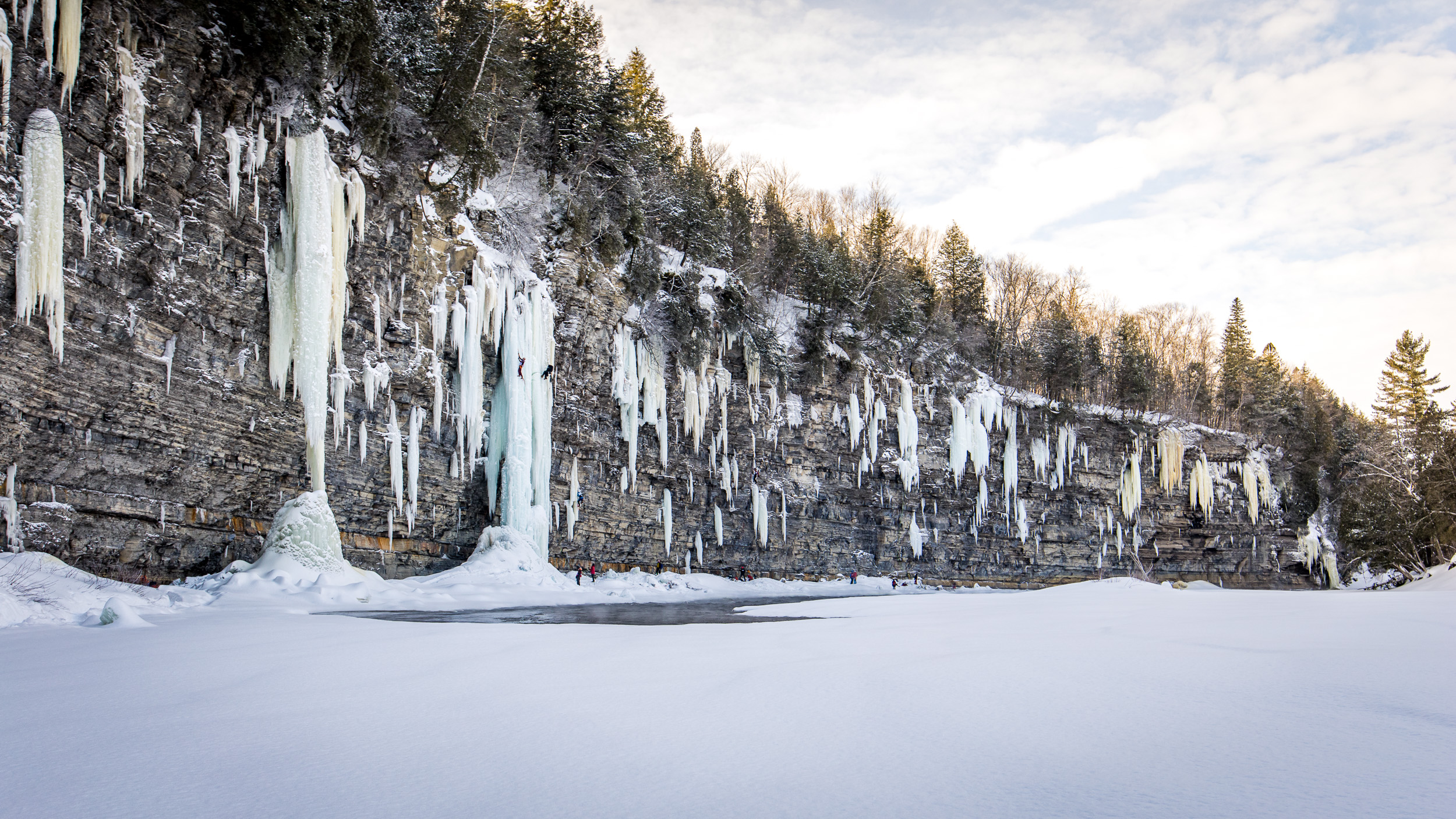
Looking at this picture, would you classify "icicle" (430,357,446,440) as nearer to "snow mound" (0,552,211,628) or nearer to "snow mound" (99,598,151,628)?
"snow mound" (0,552,211,628)

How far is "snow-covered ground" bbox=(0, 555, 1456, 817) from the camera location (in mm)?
2039

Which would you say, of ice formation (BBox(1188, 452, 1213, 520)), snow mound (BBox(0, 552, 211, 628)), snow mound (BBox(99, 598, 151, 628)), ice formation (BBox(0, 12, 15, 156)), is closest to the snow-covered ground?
snow mound (BBox(99, 598, 151, 628))

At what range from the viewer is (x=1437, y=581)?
16.8 meters

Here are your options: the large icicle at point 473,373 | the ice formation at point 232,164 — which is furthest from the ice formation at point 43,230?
the large icicle at point 473,373

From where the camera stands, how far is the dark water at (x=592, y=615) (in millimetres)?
8891

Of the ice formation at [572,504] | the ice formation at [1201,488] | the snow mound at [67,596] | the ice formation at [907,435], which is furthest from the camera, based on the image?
the ice formation at [1201,488]

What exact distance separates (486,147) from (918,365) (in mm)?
21044

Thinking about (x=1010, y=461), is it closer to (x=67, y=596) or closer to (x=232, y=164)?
(x=232, y=164)

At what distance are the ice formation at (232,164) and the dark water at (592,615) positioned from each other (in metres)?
8.12

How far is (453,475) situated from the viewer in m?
16.6

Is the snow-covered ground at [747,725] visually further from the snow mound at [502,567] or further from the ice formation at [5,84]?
the snow mound at [502,567]

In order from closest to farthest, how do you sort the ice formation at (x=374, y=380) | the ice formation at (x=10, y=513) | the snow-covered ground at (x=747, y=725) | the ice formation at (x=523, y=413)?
1. the snow-covered ground at (x=747, y=725)
2. the ice formation at (x=10, y=513)
3. the ice formation at (x=374, y=380)
4. the ice formation at (x=523, y=413)

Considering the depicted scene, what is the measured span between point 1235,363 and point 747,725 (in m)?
54.7

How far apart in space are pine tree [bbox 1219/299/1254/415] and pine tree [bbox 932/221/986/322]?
1807cm
